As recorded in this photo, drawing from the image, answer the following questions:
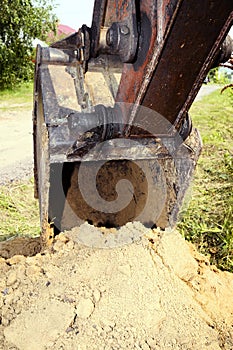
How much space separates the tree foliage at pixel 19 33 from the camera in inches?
377

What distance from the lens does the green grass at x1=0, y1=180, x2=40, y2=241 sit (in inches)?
147

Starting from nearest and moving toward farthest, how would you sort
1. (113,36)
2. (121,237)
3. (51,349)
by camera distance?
(113,36)
(51,349)
(121,237)

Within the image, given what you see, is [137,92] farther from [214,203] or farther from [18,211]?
[18,211]

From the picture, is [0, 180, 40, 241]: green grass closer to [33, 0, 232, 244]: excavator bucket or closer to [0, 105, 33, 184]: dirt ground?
[0, 105, 33, 184]: dirt ground

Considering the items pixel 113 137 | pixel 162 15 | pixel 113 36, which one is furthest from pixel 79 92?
pixel 162 15

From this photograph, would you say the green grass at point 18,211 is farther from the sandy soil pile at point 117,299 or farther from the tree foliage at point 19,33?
the tree foliage at point 19,33

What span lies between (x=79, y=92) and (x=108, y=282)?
1.08 metres

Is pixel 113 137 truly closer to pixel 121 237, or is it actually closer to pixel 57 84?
pixel 57 84

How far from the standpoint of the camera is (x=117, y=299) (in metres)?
1.83

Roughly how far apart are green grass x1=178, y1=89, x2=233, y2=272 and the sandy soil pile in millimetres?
868

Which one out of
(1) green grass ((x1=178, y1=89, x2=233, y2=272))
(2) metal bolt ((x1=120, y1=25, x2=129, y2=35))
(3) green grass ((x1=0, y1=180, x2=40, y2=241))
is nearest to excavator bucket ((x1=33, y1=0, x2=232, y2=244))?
(2) metal bolt ((x1=120, y1=25, x2=129, y2=35))

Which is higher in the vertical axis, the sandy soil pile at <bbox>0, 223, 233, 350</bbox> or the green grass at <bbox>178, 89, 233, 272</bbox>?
the sandy soil pile at <bbox>0, 223, 233, 350</bbox>

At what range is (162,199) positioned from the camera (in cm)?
249

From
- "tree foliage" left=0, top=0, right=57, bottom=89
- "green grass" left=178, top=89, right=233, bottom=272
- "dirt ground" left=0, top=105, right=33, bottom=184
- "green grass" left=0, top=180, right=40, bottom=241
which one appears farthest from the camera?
"tree foliage" left=0, top=0, right=57, bottom=89
